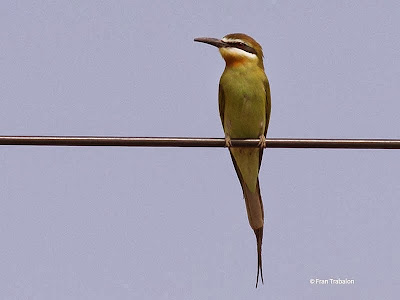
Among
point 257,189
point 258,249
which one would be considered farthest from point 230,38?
point 258,249

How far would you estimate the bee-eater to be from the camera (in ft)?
12.7

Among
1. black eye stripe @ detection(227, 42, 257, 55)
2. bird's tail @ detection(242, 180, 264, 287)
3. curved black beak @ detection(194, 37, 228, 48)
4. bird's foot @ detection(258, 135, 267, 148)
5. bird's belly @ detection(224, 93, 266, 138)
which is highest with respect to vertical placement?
curved black beak @ detection(194, 37, 228, 48)

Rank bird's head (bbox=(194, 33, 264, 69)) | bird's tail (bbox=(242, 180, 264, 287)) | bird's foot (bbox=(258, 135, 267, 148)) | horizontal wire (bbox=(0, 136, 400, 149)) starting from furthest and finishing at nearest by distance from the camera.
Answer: bird's head (bbox=(194, 33, 264, 69)), bird's tail (bbox=(242, 180, 264, 287)), bird's foot (bbox=(258, 135, 267, 148)), horizontal wire (bbox=(0, 136, 400, 149))

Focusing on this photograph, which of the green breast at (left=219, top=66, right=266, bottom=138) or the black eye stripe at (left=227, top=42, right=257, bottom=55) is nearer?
the green breast at (left=219, top=66, right=266, bottom=138)

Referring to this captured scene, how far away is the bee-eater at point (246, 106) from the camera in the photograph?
3865mm

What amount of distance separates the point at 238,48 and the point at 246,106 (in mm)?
364

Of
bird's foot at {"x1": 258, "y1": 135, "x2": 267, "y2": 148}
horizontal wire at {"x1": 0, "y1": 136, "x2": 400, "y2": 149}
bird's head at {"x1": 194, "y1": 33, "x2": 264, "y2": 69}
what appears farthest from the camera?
bird's head at {"x1": 194, "y1": 33, "x2": 264, "y2": 69}

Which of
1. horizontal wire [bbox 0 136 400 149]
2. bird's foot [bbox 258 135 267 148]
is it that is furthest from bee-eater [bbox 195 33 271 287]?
horizontal wire [bbox 0 136 400 149]

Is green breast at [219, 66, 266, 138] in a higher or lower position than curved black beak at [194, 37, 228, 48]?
lower

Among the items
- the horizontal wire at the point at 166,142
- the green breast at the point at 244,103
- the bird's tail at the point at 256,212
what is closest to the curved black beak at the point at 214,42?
the green breast at the point at 244,103

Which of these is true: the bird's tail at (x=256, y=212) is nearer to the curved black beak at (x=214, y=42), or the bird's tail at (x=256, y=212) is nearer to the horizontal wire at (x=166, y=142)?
the curved black beak at (x=214, y=42)

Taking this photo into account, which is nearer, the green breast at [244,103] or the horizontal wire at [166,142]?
the horizontal wire at [166,142]

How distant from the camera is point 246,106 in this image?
387 centimetres

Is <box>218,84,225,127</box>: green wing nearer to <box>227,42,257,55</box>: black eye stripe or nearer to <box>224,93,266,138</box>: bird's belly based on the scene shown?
<box>224,93,266,138</box>: bird's belly
